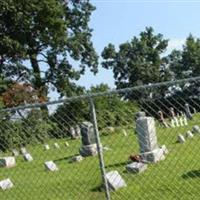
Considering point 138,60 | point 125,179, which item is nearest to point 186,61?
point 138,60

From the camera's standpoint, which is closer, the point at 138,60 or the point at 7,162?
the point at 7,162

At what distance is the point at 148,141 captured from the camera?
1467 cm

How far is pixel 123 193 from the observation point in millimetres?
10133

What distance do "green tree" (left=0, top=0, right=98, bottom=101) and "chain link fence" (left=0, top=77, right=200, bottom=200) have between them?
22251 millimetres

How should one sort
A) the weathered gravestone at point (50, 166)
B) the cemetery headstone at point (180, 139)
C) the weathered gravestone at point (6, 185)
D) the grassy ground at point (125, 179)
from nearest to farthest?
the grassy ground at point (125, 179) < the weathered gravestone at point (6, 185) < the weathered gravestone at point (50, 166) < the cemetery headstone at point (180, 139)

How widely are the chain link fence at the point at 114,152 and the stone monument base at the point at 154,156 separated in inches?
1.0

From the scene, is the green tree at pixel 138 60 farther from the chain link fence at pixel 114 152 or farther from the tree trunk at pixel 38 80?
the chain link fence at pixel 114 152

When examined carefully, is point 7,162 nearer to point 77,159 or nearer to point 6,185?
point 77,159

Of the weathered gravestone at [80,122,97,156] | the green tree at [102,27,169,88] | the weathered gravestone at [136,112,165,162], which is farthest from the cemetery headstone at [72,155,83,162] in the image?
the green tree at [102,27,169,88]

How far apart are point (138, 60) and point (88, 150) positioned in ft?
155

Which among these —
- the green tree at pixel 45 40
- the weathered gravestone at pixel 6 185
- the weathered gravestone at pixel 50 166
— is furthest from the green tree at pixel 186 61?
the weathered gravestone at pixel 6 185

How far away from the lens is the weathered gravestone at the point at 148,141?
14070 millimetres

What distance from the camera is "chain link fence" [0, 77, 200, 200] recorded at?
26.8 ft

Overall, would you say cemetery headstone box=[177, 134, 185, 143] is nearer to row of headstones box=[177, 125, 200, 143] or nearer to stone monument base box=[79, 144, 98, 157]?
row of headstones box=[177, 125, 200, 143]
